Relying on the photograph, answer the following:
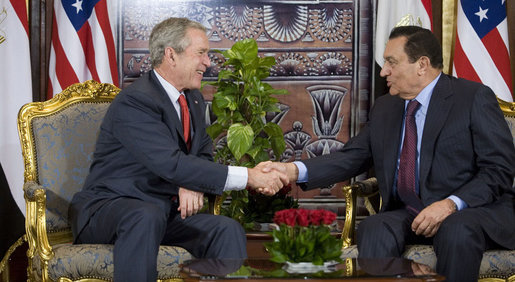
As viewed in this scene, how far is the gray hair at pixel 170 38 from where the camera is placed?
3.30 meters

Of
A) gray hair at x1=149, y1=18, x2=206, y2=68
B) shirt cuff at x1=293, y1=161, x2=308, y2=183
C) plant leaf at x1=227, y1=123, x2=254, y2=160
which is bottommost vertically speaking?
shirt cuff at x1=293, y1=161, x2=308, y2=183

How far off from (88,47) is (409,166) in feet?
6.96

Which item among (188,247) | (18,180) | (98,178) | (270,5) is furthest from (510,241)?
(18,180)

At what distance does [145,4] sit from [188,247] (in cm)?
207

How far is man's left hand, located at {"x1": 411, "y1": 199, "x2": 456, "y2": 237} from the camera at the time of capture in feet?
9.62

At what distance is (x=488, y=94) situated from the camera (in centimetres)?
323

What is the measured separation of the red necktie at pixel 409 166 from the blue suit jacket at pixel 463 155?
0.13 feet

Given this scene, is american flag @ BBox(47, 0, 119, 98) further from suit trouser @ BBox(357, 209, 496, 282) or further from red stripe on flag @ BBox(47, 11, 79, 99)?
suit trouser @ BBox(357, 209, 496, 282)

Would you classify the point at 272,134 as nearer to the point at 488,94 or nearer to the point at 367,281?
the point at 488,94

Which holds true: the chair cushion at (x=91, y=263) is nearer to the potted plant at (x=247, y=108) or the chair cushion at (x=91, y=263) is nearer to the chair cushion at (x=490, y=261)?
the chair cushion at (x=490, y=261)

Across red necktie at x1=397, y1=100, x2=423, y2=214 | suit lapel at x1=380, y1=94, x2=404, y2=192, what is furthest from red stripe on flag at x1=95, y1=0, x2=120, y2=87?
red necktie at x1=397, y1=100, x2=423, y2=214

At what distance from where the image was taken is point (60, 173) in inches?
132

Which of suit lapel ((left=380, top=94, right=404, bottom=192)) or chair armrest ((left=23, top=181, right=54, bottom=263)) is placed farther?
suit lapel ((left=380, top=94, right=404, bottom=192))

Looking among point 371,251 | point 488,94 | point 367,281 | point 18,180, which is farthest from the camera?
point 18,180
